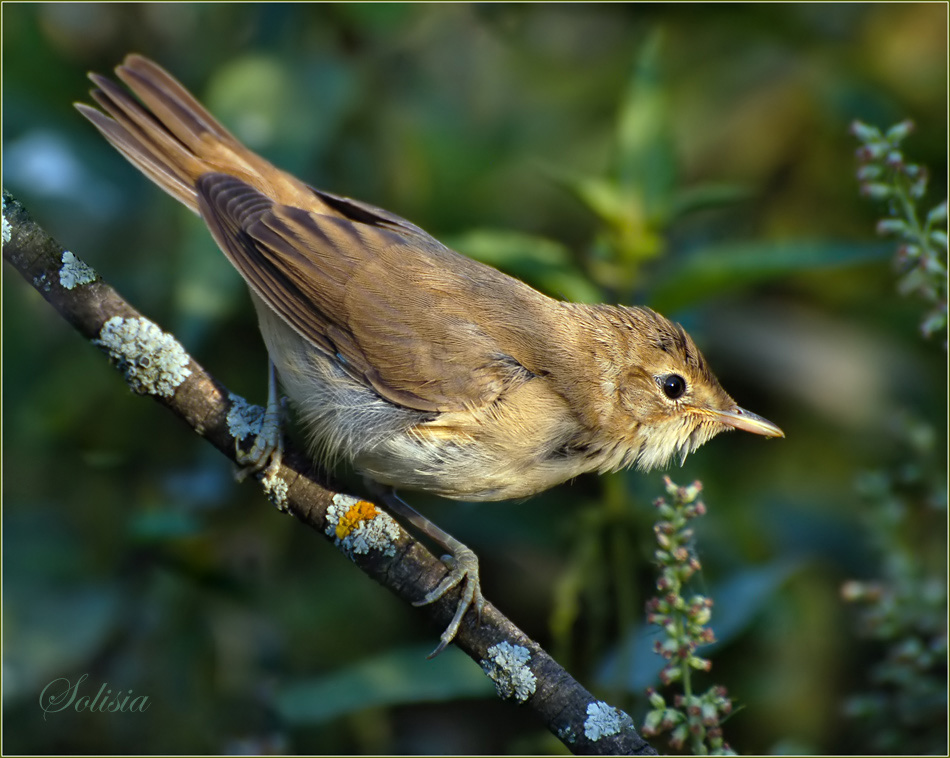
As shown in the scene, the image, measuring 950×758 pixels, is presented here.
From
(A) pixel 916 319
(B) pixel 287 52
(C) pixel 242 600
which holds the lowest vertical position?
(C) pixel 242 600

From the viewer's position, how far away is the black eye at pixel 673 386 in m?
3.53

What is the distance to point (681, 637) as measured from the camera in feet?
8.04

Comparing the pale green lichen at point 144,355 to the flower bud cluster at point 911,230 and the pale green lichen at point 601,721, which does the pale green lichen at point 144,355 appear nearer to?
the pale green lichen at point 601,721

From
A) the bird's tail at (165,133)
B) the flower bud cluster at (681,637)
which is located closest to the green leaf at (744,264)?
the flower bud cluster at (681,637)

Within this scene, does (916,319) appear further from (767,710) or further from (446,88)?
(446,88)

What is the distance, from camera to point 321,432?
11.0 ft

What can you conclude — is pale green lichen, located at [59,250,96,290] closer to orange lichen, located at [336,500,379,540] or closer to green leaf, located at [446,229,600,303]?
orange lichen, located at [336,500,379,540]

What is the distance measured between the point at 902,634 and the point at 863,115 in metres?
2.49

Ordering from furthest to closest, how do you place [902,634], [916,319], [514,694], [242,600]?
[916,319] → [242,600] → [902,634] → [514,694]

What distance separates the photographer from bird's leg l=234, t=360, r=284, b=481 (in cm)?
298

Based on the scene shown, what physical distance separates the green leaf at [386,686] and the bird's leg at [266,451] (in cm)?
96

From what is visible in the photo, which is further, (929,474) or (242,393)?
(242,393)

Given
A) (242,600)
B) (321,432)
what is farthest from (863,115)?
(242,600)

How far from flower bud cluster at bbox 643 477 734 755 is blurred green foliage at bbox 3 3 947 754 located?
0.85 m
